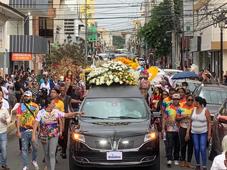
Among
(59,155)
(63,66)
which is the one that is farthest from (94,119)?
(63,66)

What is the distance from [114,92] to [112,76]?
1.03 meters

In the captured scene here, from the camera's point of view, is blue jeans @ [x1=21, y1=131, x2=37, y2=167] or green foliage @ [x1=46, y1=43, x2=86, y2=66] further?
green foliage @ [x1=46, y1=43, x2=86, y2=66]

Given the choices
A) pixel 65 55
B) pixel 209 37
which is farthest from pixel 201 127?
pixel 209 37

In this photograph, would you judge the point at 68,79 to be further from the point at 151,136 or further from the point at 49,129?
the point at 151,136

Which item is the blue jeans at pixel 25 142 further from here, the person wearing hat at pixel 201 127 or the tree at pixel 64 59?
the tree at pixel 64 59

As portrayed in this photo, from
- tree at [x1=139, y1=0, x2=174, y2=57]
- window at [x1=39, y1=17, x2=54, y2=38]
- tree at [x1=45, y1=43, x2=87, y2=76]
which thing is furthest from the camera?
window at [x1=39, y1=17, x2=54, y2=38]

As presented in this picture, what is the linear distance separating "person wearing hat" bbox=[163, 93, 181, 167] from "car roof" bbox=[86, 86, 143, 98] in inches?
28.6

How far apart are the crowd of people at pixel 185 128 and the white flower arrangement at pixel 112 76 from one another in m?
1.19

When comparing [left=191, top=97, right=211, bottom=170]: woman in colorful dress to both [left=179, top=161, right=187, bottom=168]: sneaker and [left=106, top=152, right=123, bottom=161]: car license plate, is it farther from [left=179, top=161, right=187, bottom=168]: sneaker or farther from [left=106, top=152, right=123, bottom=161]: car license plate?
[left=106, top=152, right=123, bottom=161]: car license plate

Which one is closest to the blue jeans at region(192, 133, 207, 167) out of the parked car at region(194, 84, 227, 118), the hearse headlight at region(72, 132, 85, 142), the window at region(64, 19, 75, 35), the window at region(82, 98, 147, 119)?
the window at region(82, 98, 147, 119)

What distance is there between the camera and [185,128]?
38.3ft

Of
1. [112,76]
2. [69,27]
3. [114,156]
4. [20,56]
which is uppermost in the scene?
[69,27]

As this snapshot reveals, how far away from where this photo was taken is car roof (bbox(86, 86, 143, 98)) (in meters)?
11.8

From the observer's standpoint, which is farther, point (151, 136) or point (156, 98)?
point (156, 98)
